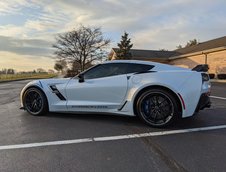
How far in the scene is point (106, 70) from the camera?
5754mm

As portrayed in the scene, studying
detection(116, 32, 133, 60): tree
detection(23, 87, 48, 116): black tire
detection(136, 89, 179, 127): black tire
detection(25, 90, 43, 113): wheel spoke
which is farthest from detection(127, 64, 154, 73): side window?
detection(116, 32, 133, 60): tree

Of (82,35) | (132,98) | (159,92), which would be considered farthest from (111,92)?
(82,35)

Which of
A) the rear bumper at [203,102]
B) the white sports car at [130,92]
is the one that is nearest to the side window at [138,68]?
the white sports car at [130,92]

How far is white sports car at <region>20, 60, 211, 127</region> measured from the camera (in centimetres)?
506

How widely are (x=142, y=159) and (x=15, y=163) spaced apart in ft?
5.32

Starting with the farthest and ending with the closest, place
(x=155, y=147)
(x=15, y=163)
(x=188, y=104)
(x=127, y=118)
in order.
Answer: (x=127, y=118) < (x=188, y=104) < (x=155, y=147) < (x=15, y=163)

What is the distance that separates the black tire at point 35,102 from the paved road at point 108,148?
306 millimetres

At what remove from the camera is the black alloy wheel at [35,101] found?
6099 millimetres

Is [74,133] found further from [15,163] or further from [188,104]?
[188,104]

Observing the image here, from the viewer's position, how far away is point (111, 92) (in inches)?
216

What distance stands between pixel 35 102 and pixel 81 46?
39.4 m

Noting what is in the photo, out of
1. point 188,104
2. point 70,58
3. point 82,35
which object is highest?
point 82,35

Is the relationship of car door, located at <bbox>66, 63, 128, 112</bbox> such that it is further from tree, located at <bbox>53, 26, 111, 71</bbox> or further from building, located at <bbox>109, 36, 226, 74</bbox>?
tree, located at <bbox>53, 26, 111, 71</bbox>

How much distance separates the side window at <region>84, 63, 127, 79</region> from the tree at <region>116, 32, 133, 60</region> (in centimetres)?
3247
